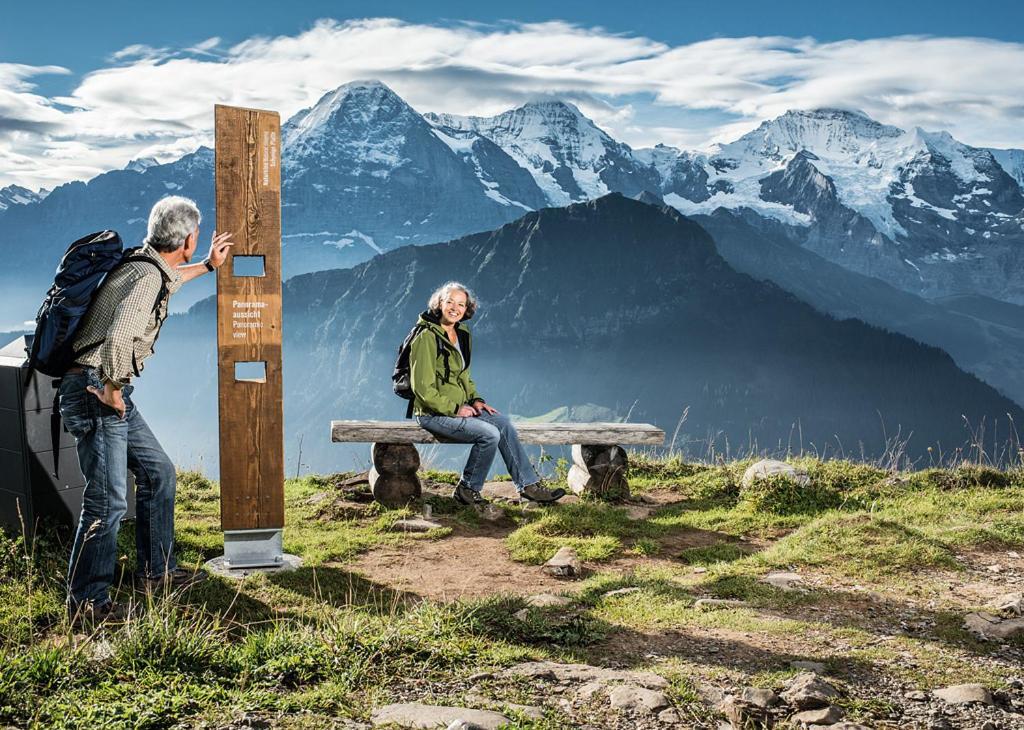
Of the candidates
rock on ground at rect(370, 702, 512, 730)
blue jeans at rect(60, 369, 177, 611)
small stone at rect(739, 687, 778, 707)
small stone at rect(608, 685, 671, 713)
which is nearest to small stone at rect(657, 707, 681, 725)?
small stone at rect(608, 685, 671, 713)

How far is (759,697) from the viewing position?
3.88 meters

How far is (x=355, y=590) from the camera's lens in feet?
A: 20.3

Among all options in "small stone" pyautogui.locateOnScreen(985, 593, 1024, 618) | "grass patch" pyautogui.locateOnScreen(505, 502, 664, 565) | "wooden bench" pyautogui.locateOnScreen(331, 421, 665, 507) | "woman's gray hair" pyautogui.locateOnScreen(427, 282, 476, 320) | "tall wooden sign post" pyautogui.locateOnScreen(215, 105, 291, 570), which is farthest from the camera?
"wooden bench" pyautogui.locateOnScreen(331, 421, 665, 507)

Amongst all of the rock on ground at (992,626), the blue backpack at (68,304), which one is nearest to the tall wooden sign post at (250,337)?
the blue backpack at (68,304)

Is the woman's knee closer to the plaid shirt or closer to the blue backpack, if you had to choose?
the plaid shirt

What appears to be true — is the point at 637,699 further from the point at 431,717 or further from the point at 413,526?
the point at 413,526

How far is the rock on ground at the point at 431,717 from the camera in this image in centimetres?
353

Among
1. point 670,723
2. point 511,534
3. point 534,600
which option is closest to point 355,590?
point 534,600

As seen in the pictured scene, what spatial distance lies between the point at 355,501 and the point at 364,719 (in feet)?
18.3

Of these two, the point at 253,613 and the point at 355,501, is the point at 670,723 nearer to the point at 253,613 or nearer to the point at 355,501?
the point at 253,613

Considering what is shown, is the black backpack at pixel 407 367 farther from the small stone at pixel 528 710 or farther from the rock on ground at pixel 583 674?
the small stone at pixel 528 710

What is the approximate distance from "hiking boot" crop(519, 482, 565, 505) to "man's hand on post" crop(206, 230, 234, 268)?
4.11 metres

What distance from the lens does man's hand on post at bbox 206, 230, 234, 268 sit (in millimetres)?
5863

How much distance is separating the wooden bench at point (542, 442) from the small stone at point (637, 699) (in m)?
5.01
